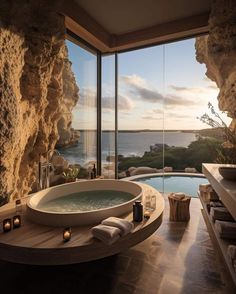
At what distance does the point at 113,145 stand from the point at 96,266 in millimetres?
3454

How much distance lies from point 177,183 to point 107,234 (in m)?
4.11

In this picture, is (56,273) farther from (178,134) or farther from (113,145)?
(178,134)

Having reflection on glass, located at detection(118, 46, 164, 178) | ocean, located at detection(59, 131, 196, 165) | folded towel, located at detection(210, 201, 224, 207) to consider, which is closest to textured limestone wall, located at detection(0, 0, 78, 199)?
ocean, located at detection(59, 131, 196, 165)

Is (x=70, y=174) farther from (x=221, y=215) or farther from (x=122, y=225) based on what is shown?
(x=221, y=215)

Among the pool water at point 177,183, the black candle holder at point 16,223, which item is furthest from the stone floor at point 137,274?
the pool water at point 177,183

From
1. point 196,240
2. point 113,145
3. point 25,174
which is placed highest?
point 113,145

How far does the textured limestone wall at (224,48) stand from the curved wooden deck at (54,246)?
2.93 m

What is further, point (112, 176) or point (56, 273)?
point (112, 176)

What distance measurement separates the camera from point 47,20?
3.13 metres

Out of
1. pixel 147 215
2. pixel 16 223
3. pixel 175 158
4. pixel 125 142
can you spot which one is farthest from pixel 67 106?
pixel 175 158

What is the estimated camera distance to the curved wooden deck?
1.69m

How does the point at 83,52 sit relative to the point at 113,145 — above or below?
above

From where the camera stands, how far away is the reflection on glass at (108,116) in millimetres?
5176

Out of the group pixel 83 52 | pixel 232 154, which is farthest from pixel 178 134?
pixel 83 52
